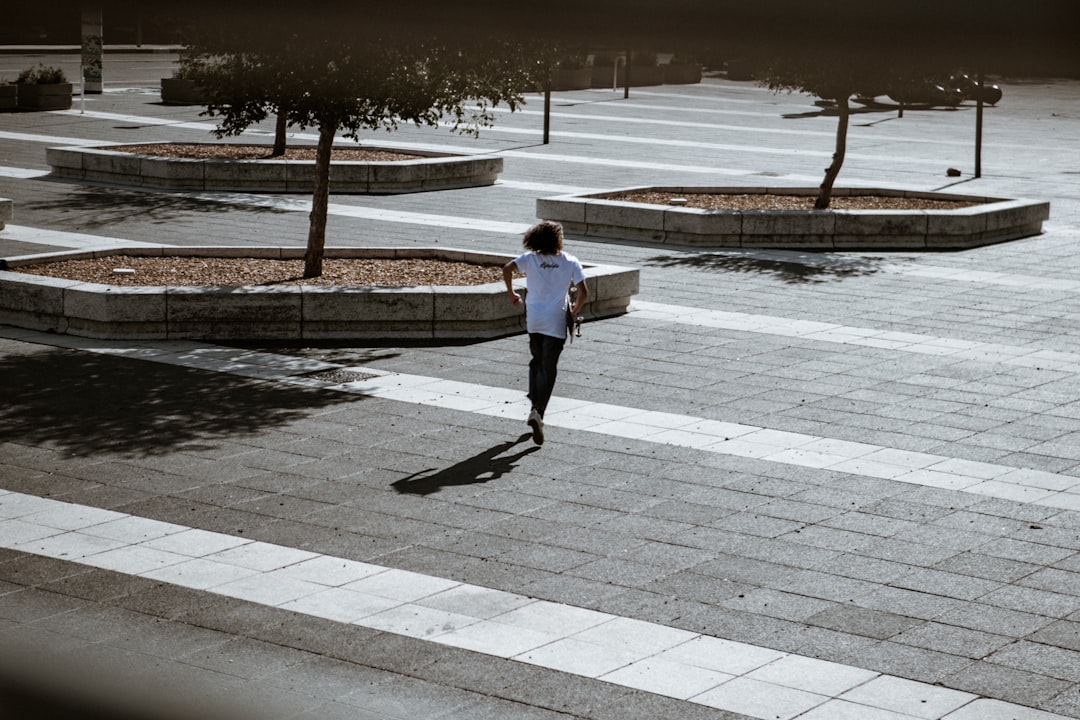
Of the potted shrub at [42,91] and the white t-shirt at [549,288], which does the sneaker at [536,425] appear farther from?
the potted shrub at [42,91]

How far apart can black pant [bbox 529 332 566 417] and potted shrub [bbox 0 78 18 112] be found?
2561cm

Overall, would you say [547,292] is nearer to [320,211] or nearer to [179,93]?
[320,211]

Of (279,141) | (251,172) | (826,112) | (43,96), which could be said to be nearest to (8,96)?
(43,96)

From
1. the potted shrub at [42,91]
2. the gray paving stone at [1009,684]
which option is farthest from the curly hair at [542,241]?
the potted shrub at [42,91]

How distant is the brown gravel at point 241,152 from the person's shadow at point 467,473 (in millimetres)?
14512

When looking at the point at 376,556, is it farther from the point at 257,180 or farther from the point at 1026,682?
the point at 257,180

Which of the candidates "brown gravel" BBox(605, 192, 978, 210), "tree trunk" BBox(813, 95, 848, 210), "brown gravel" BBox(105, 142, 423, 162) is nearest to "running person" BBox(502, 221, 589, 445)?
"brown gravel" BBox(605, 192, 978, 210)

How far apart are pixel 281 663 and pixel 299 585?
3.20 feet

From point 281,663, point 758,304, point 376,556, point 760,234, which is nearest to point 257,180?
point 760,234

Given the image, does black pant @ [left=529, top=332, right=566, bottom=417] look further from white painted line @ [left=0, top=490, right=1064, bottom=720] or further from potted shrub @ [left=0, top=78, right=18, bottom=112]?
potted shrub @ [left=0, top=78, right=18, bottom=112]

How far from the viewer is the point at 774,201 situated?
20.2m

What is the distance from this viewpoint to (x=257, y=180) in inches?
856

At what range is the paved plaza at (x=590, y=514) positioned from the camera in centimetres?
586

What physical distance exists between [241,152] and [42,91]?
409 inches
